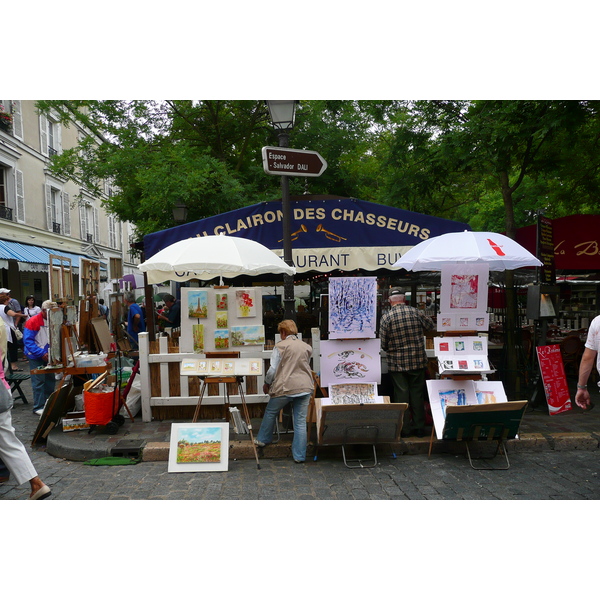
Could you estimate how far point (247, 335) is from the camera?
21.2 ft

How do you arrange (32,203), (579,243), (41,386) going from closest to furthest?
1. (41,386)
2. (579,243)
3. (32,203)

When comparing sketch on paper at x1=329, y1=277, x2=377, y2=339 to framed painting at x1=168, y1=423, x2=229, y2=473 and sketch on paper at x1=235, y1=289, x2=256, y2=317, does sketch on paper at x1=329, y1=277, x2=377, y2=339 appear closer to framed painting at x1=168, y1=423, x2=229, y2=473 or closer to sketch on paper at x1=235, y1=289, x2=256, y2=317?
sketch on paper at x1=235, y1=289, x2=256, y2=317

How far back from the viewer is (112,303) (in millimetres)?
8375

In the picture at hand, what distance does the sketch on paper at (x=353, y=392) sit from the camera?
6.19 metres

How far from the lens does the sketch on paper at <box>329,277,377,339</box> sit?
638 cm

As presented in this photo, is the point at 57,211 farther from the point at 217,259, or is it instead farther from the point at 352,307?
the point at 352,307

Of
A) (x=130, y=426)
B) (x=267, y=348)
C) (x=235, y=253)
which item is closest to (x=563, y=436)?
(x=267, y=348)

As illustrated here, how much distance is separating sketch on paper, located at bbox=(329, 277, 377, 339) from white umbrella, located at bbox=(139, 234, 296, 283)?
0.67m

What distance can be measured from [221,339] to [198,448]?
1.34 m

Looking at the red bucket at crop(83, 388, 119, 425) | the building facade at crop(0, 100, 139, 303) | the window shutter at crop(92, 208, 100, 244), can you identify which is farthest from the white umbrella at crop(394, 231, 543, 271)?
the window shutter at crop(92, 208, 100, 244)

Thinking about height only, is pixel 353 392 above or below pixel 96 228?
below

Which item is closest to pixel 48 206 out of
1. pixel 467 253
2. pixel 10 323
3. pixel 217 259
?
pixel 10 323

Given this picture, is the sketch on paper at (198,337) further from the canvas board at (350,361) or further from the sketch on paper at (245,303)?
the canvas board at (350,361)

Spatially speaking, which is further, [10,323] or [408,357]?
[10,323]
